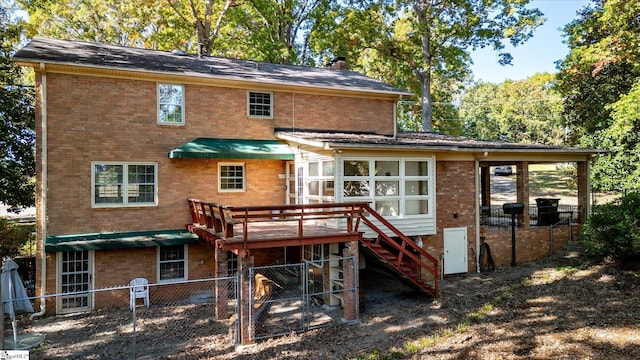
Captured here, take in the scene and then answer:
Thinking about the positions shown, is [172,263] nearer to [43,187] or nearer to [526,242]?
[43,187]

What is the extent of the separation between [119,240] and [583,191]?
1727cm

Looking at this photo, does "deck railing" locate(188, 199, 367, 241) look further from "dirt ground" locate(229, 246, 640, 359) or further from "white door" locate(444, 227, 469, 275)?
"white door" locate(444, 227, 469, 275)

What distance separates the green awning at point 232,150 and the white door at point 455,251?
6.20 metres

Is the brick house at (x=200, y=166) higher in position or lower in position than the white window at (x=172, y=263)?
higher

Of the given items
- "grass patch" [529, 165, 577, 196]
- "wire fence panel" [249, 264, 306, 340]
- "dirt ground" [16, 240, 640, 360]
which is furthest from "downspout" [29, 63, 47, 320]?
"grass patch" [529, 165, 577, 196]

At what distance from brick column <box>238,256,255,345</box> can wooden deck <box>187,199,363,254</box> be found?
0.33m

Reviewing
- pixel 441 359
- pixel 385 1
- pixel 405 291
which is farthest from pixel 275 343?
pixel 385 1

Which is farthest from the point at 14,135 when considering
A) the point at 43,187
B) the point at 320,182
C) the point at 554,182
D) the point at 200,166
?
the point at 554,182

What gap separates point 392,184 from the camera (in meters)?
12.6

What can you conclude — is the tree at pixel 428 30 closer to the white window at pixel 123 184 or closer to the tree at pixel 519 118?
the white window at pixel 123 184

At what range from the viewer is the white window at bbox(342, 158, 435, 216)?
12.1 m

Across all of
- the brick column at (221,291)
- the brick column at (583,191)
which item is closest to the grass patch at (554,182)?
the brick column at (583,191)

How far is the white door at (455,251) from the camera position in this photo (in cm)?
1396

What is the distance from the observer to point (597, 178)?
64.5 ft
